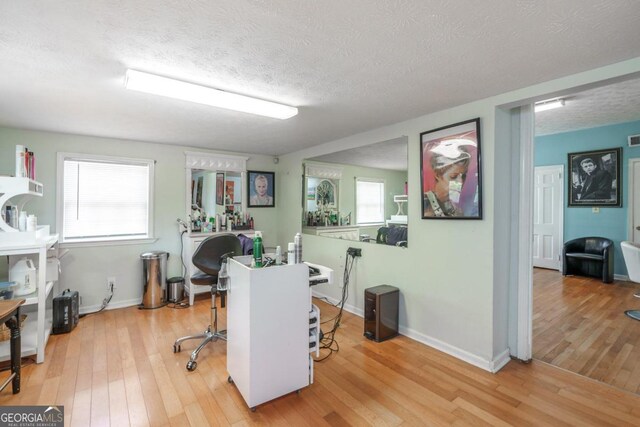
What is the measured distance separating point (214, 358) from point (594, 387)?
2.97m

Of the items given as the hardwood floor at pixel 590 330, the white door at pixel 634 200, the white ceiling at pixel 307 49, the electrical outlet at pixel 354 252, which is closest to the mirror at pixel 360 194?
the electrical outlet at pixel 354 252

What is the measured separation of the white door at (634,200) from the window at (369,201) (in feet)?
14.3

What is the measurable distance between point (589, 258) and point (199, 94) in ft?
20.4

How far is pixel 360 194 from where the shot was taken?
3709 mm

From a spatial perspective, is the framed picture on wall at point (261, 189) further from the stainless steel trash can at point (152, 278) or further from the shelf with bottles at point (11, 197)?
the shelf with bottles at point (11, 197)

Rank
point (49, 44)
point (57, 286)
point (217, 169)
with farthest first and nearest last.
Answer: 1. point (217, 169)
2. point (57, 286)
3. point (49, 44)

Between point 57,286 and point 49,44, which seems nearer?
point 49,44

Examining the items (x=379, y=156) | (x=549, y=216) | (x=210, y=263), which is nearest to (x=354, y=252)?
(x=379, y=156)

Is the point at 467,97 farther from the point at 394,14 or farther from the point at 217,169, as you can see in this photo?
the point at 217,169

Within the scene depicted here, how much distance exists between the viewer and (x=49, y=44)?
161 cm

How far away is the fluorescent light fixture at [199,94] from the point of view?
1.95 m

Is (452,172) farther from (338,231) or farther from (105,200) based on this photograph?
(105,200)

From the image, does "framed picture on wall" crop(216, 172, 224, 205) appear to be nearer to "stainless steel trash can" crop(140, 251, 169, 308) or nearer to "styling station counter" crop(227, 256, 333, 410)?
"stainless steel trash can" crop(140, 251, 169, 308)

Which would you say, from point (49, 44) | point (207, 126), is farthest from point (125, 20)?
point (207, 126)
